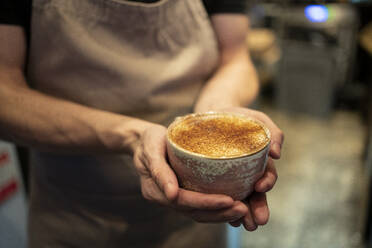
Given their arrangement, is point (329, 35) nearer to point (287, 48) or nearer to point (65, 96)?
point (287, 48)

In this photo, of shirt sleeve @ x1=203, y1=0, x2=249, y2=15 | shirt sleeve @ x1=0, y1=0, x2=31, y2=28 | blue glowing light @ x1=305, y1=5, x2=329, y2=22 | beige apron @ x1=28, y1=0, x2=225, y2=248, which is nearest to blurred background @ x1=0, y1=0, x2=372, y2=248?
blue glowing light @ x1=305, y1=5, x2=329, y2=22

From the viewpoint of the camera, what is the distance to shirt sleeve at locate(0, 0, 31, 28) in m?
0.79

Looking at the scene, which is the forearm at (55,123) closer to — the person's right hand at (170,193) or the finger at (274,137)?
the person's right hand at (170,193)

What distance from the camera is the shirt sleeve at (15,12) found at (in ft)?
2.58

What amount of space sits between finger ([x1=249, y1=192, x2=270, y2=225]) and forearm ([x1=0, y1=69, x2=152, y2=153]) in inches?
12.3

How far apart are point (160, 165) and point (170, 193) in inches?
2.9

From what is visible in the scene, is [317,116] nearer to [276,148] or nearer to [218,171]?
[276,148]

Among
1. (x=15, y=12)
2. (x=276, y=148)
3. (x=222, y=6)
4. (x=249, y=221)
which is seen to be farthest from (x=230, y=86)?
(x=15, y=12)

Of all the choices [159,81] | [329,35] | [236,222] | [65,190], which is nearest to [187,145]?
[236,222]

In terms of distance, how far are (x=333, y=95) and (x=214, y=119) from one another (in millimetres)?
3717

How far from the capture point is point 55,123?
2.81 ft

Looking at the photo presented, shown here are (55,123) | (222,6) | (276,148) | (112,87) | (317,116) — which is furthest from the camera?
(317,116)

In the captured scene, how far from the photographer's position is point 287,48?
4.03 meters

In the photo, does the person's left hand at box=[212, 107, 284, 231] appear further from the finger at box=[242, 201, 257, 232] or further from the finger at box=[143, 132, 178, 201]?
the finger at box=[143, 132, 178, 201]
